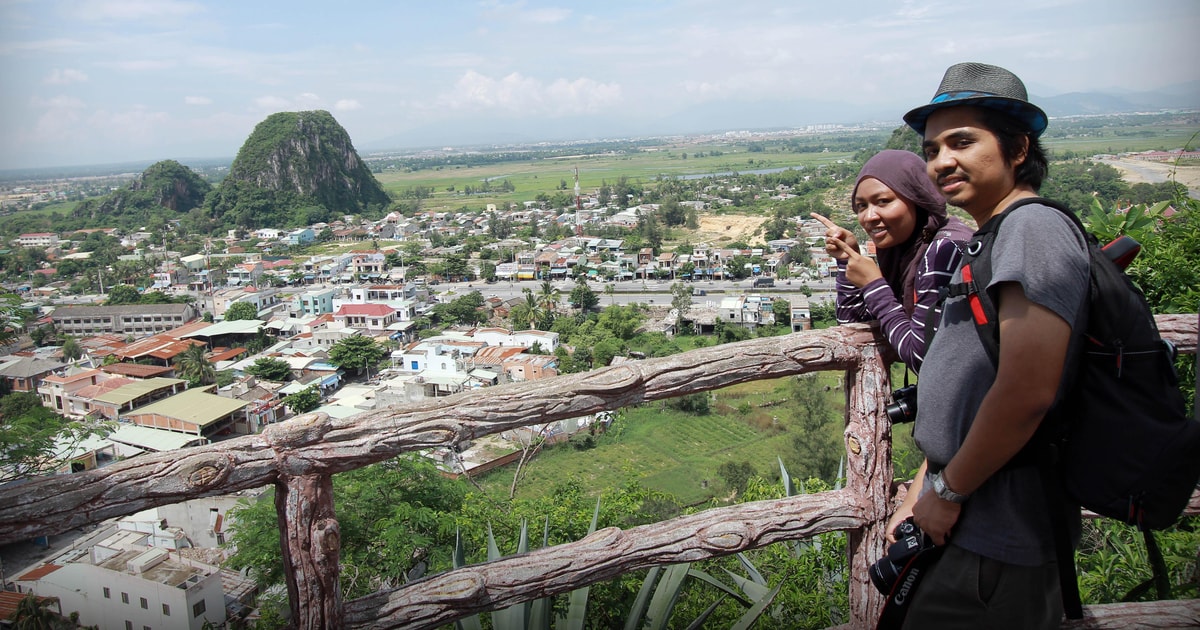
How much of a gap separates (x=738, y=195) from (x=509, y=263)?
22314 mm

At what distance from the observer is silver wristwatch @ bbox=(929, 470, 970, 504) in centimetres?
99

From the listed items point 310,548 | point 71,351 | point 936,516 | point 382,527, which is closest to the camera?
point 936,516

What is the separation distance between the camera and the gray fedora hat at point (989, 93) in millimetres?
954

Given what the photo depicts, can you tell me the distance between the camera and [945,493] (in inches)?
39.1

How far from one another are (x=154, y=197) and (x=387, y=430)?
198ft

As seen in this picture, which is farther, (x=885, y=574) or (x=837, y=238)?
(x=837, y=238)

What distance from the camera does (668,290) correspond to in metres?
26.7

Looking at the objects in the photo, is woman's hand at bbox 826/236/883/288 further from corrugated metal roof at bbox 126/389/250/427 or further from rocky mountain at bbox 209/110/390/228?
rocky mountain at bbox 209/110/390/228

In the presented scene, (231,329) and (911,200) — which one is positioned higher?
(911,200)

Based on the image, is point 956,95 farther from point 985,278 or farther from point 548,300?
point 548,300

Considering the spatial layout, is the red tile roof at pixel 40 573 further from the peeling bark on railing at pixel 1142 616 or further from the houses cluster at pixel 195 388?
the peeling bark on railing at pixel 1142 616

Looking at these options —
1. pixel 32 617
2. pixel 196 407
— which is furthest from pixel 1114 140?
pixel 32 617

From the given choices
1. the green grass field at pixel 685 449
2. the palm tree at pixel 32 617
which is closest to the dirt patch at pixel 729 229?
the green grass field at pixel 685 449

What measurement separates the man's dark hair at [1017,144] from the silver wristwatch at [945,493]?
41cm
